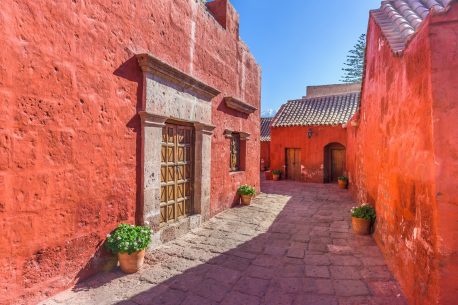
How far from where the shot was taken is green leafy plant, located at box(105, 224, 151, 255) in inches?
137

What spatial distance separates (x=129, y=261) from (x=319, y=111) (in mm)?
14246

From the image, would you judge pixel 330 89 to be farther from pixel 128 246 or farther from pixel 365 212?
pixel 128 246

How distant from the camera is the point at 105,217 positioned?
11.7ft

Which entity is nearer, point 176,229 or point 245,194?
point 176,229

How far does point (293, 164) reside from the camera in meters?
15.0

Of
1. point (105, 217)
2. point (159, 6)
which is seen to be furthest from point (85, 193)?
point (159, 6)

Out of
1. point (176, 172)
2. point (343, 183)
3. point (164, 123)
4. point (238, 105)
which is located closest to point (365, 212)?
point (176, 172)

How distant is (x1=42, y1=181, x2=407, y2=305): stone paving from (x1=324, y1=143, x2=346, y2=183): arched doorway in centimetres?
894

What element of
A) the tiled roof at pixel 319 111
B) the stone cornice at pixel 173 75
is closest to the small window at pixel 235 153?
the stone cornice at pixel 173 75

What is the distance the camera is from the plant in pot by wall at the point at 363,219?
512 centimetres

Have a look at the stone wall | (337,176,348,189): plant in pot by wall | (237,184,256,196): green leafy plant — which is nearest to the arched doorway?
(337,176,348,189): plant in pot by wall

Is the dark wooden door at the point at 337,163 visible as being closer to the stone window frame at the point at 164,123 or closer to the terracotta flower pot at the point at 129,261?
the stone window frame at the point at 164,123

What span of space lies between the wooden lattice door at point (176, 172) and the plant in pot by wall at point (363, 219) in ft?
11.2

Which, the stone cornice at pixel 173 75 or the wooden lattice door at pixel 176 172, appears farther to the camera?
the wooden lattice door at pixel 176 172
